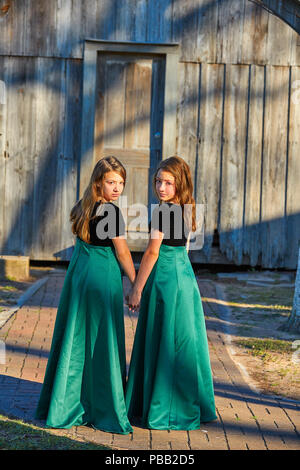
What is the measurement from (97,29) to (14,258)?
3342mm

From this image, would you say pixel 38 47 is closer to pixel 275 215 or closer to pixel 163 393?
pixel 275 215

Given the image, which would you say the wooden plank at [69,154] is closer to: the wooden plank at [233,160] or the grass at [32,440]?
the wooden plank at [233,160]

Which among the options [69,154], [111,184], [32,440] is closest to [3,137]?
[69,154]

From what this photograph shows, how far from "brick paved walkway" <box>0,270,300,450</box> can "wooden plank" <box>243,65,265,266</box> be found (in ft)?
10.4

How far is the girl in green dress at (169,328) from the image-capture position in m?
3.94

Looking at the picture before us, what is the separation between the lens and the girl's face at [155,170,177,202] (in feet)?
13.1

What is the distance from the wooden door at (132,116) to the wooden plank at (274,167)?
59.3 inches

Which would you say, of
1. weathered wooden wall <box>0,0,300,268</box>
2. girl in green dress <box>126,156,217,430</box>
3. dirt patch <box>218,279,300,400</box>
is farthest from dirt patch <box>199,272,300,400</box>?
girl in green dress <box>126,156,217,430</box>

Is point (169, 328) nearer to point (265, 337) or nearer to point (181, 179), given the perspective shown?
point (181, 179)

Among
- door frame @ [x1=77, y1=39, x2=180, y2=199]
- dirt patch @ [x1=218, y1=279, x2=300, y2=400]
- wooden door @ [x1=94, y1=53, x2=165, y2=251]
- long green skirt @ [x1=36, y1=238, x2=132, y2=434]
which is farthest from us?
wooden door @ [x1=94, y1=53, x2=165, y2=251]

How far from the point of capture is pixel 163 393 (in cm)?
393

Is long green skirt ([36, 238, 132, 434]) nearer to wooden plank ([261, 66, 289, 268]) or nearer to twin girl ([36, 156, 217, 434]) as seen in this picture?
twin girl ([36, 156, 217, 434])

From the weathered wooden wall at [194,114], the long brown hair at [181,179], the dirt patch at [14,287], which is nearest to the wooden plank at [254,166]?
the weathered wooden wall at [194,114]
